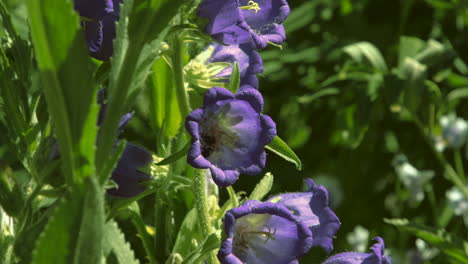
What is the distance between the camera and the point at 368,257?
0.69 meters

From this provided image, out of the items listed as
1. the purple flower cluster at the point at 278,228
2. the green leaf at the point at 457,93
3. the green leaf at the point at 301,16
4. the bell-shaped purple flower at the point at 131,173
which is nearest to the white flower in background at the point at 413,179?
the green leaf at the point at 457,93

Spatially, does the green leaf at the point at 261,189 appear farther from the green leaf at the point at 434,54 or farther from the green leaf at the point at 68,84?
the green leaf at the point at 434,54

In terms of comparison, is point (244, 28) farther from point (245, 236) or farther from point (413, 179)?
point (413, 179)

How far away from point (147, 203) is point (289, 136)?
1.72 ft

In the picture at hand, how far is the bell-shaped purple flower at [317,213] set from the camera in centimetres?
70

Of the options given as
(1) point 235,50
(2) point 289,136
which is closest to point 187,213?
(1) point 235,50

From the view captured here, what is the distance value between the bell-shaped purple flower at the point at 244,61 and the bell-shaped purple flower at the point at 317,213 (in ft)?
→ 0.40

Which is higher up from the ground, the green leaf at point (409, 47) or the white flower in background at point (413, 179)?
the green leaf at point (409, 47)

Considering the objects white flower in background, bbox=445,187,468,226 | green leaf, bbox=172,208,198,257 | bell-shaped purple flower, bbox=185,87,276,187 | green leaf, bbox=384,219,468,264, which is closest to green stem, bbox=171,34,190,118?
bell-shaped purple flower, bbox=185,87,276,187

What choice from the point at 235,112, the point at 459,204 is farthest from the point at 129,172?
the point at 459,204

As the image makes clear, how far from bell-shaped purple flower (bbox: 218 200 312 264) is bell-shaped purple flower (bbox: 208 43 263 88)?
139 millimetres

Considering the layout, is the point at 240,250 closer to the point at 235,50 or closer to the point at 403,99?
the point at 235,50

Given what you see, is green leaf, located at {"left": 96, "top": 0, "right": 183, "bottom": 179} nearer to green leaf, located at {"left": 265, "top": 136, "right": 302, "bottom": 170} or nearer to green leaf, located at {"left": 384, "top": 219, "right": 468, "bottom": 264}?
green leaf, located at {"left": 265, "top": 136, "right": 302, "bottom": 170}

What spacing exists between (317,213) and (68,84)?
348 millimetres
